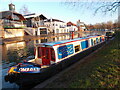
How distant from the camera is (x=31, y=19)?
47.8 m

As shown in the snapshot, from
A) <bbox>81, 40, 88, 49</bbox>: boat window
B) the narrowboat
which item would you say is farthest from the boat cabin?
<bbox>81, 40, 88, 49</bbox>: boat window

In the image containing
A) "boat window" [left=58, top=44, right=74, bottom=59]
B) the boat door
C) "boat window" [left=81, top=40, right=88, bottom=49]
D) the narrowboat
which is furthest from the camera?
"boat window" [left=81, top=40, right=88, bottom=49]

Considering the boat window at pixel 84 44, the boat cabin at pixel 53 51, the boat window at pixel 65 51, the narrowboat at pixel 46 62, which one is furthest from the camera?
the boat window at pixel 84 44

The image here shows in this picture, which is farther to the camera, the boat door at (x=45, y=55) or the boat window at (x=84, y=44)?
the boat window at (x=84, y=44)

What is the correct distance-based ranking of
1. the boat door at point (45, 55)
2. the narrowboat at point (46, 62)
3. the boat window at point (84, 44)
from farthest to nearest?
1. the boat window at point (84, 44)
2. the boat door at point (45, 55)
3. the narrowboat at point (46, 62)

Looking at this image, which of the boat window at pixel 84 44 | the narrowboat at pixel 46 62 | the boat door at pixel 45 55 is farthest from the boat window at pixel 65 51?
the boat window at pixel 84 44

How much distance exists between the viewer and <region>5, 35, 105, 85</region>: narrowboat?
281 inches

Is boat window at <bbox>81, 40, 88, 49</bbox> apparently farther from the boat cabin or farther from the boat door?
the boat door

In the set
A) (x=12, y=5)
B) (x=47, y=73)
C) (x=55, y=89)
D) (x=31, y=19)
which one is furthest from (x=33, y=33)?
(x=55, y=89)

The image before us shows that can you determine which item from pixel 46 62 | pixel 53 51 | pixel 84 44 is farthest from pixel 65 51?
pixel 84 44

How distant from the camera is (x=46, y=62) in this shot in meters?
9.05

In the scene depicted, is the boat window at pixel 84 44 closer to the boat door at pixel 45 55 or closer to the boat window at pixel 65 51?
the boat window at pixel 65 51

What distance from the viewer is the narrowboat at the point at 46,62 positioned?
713 centimetres

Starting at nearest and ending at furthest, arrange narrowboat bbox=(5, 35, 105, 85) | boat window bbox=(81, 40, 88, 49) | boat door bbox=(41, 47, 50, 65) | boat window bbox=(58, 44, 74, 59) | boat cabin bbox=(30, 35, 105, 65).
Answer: narrowboat bbox=(5, 35, 105, 85) < boat cabin bbox=(30, 35, 105, 65) < boat door bbox=(41, 47, 50, 65) < boat window bbox=(58, 44, 74, 59) < boat window bbox=(81, 40, 88, 49)
